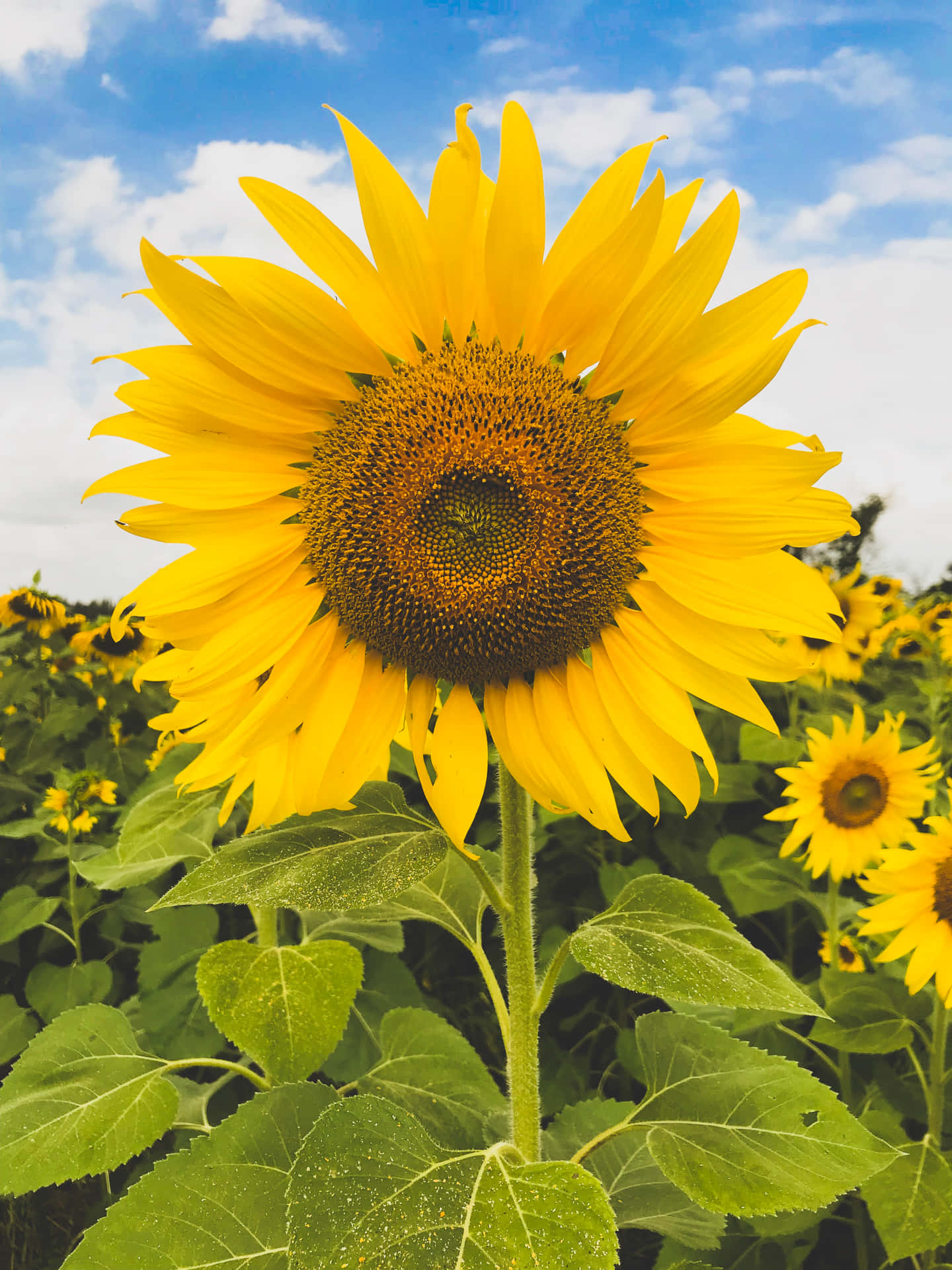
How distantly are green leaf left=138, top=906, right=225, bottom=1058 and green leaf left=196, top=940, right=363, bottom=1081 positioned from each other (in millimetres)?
675

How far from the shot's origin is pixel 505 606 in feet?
4.09

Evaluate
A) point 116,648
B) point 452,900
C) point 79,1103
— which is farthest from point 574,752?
point 116,648

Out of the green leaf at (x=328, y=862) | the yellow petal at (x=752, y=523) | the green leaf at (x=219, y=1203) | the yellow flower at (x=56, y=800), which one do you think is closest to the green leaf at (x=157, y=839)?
the green leaf at (x=328, y=862)

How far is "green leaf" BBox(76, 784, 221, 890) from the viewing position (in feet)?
5.84

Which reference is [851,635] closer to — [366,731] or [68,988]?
[68,988]

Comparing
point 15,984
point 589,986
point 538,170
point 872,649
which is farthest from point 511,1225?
point 872,649

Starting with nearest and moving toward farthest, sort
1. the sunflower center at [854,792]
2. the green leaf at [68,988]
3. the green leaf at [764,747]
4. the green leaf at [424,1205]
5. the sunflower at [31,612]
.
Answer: the green leaf at [424,1205]
the green leaf at [68,988]
the sunflower center at [854,792]
the green leaf at [764,747]
the sunflower at [31,612]

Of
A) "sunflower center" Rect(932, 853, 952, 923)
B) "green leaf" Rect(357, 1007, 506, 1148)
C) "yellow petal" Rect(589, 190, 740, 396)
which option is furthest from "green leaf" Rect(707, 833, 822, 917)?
"yellow petal" Rect(589, 190, 740, 396)

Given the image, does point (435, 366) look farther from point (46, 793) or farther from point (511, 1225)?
point (46, 793)

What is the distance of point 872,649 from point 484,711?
4766mm

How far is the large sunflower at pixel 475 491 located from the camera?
3.78 feet

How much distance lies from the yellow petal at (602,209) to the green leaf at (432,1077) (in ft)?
4.62

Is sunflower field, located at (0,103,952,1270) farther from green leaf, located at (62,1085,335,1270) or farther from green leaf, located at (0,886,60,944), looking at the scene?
green leaf, located at (0,886,60,944)

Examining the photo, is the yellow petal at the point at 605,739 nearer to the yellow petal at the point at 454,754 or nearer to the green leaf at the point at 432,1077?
the yellow petal at the point at 454,754
